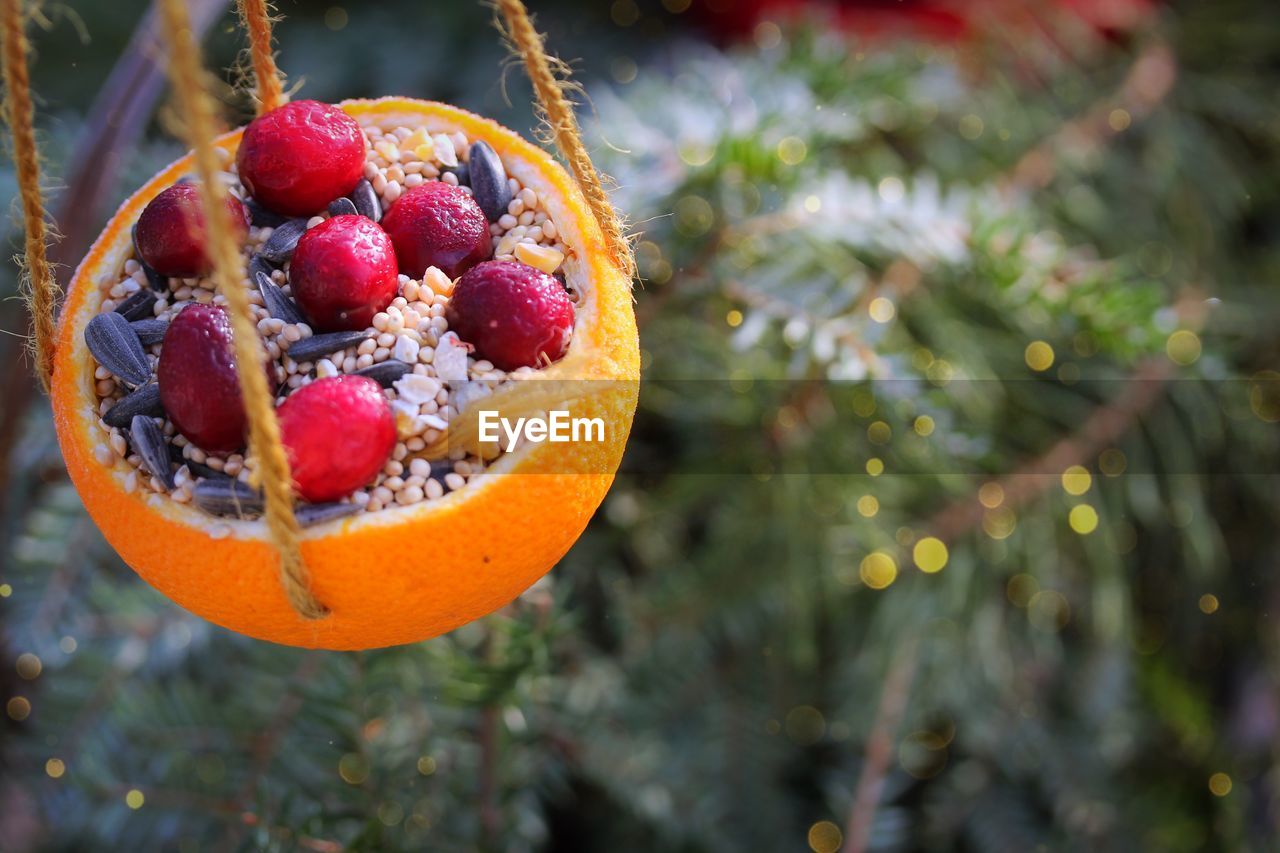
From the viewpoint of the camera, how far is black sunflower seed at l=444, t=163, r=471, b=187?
1.28 ft

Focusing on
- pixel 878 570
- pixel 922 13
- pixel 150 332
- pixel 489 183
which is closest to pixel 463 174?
pixel 489 183

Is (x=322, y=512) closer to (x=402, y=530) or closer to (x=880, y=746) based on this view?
(x=402, y=530)

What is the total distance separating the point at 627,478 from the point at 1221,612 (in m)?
0.40

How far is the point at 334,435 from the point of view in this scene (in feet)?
1.02

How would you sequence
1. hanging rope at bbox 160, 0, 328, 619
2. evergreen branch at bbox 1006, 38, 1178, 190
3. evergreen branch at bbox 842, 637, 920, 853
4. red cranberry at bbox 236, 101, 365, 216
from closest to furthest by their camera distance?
hanging rope at bbox 160, 0, 328, 619, red cranberry at bbox 236, 101, 365, 216, evergreen branch at bbox 842, 637, 920, 853, evergreen branch at bbox 1006, 38, 1178, 190

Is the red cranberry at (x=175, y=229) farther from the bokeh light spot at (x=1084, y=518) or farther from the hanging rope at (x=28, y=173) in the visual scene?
the bokeh light spot at (x=1084, y=518)

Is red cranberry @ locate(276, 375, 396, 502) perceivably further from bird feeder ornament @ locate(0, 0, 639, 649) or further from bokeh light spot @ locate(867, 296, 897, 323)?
bokeh light spot @ locate(867, 296, 897, 323)

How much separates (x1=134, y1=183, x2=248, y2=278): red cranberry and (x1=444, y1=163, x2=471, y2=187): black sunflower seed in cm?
8

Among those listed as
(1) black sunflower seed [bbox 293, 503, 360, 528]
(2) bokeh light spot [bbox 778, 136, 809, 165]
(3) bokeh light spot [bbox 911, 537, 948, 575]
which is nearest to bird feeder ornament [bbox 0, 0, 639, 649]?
(1) black sunflower seed [bbox 293, 503, 360, 528]

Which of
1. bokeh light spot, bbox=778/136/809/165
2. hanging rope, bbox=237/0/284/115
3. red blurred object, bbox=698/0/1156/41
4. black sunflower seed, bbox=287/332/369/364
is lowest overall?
red blurred object, bbox=698/0/1156/41

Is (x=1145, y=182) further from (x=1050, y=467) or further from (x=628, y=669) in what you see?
(x=628, y=669)

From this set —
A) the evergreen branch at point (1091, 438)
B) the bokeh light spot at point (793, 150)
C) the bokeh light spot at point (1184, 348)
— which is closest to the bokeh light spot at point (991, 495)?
the evergreen branch at point (1091, 438)

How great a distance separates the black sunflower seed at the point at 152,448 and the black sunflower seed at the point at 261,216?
82mm

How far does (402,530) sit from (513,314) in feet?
0.24
